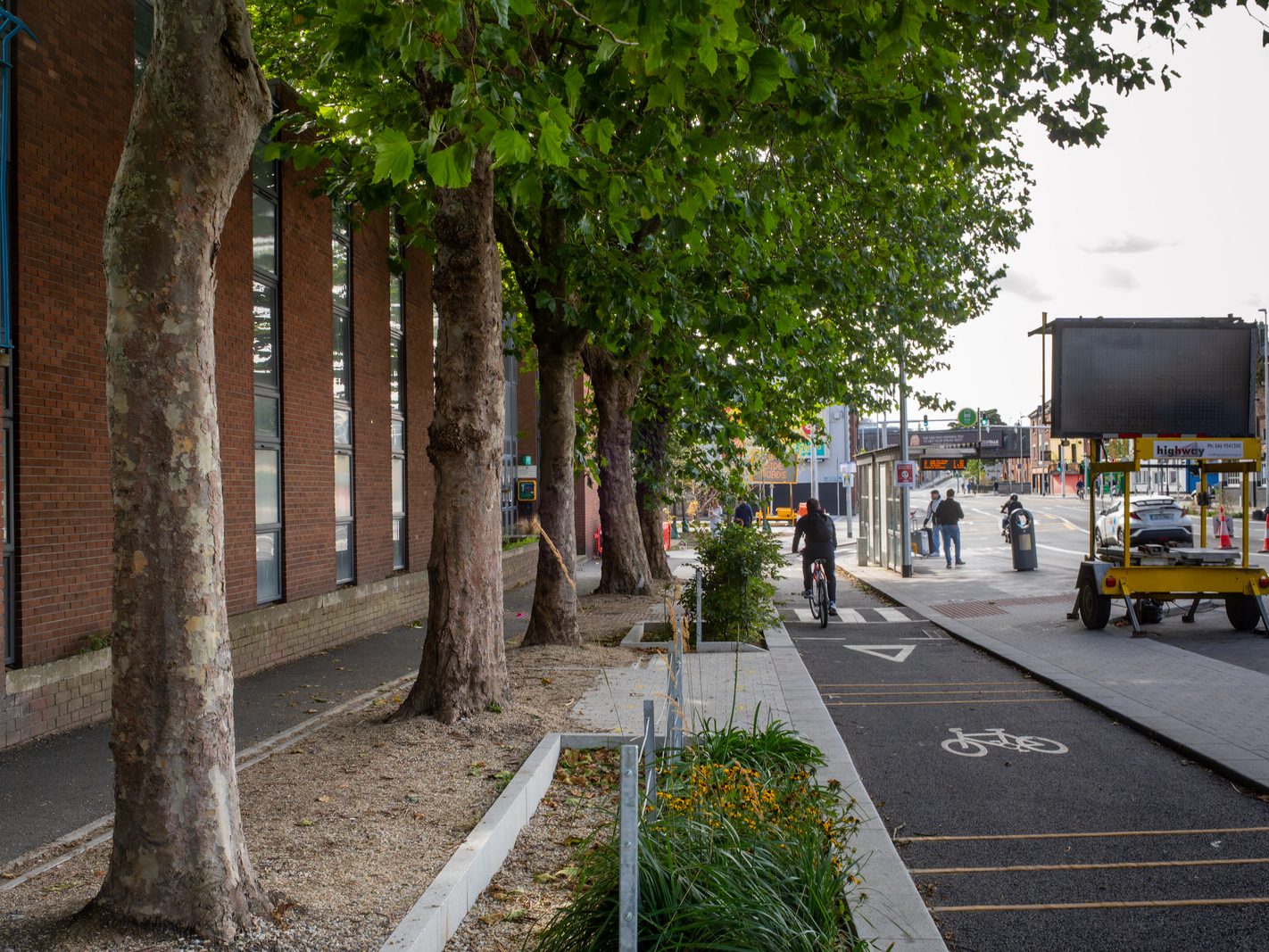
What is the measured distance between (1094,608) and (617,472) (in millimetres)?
8070

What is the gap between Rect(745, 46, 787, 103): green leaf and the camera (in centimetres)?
626

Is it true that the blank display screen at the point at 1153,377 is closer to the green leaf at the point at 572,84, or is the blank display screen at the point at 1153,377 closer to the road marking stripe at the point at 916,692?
the road marking stripe at the point at 916,692

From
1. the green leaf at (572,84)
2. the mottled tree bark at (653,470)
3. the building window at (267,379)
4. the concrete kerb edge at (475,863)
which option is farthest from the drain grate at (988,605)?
the green leaf at (572,84)

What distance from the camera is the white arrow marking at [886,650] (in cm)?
1295

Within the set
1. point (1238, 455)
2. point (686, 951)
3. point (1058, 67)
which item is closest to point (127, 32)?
point (1058, 67)

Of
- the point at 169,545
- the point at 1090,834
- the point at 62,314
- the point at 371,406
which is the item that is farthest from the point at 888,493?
the point at 169,545

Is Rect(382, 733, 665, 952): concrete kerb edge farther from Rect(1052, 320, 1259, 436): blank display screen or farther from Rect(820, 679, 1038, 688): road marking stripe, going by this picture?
Rect(1052, 320, 1259, 436): blank display screen

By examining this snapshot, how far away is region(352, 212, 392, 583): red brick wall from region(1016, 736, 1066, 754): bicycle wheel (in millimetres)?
10318

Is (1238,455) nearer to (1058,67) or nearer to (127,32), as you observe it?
(1058,67)

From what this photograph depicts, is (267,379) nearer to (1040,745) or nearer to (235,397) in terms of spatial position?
(235,397)

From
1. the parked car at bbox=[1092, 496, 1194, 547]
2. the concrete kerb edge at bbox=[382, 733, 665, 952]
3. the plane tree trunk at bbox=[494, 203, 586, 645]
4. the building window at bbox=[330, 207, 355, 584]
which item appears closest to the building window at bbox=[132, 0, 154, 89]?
the plane tree trunk at bbox=[494, 203, 586, 645]

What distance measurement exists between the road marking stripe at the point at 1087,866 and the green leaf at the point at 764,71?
4194 mm

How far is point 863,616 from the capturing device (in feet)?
58.3

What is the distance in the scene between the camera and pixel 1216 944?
433 cm
